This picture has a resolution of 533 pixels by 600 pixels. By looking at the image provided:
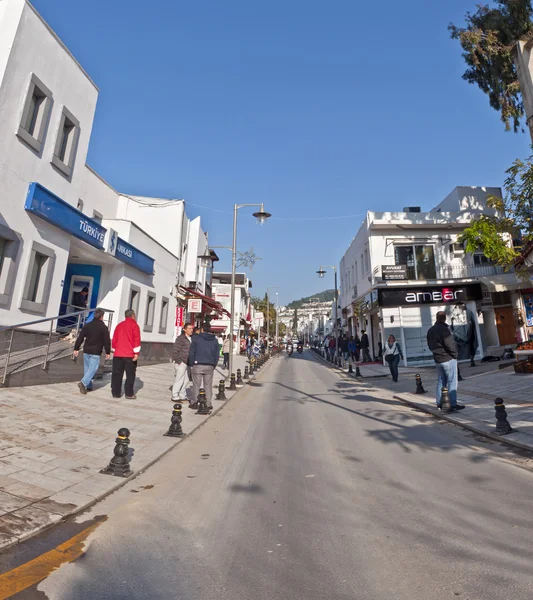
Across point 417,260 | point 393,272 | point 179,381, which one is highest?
point 417,260

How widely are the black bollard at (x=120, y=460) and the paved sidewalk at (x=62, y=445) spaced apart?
0.11 metres

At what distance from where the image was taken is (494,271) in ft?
77.8

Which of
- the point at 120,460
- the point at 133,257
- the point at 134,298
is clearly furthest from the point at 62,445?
the point at 134,298

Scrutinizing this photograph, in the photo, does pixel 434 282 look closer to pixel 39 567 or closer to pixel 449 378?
pixel 449 378

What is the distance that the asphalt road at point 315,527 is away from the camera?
7.92 ft

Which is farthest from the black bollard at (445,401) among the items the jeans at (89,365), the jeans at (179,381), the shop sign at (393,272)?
the shop sign at (393,272)

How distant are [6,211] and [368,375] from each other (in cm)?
1544

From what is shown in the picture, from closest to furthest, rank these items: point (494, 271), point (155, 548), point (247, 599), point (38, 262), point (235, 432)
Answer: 1. point (247, 599)
2. point (155, 548)
3. point (235, 432)
4. point (38, 262)
5. point (494, 271)

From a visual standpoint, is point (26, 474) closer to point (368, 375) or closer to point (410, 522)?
point (410, 522)

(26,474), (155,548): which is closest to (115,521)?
(155,548)

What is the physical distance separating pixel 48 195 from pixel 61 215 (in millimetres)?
708

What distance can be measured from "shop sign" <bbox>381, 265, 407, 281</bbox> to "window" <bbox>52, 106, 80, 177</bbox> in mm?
17641

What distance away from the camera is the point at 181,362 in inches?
366

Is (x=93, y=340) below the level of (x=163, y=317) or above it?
below
